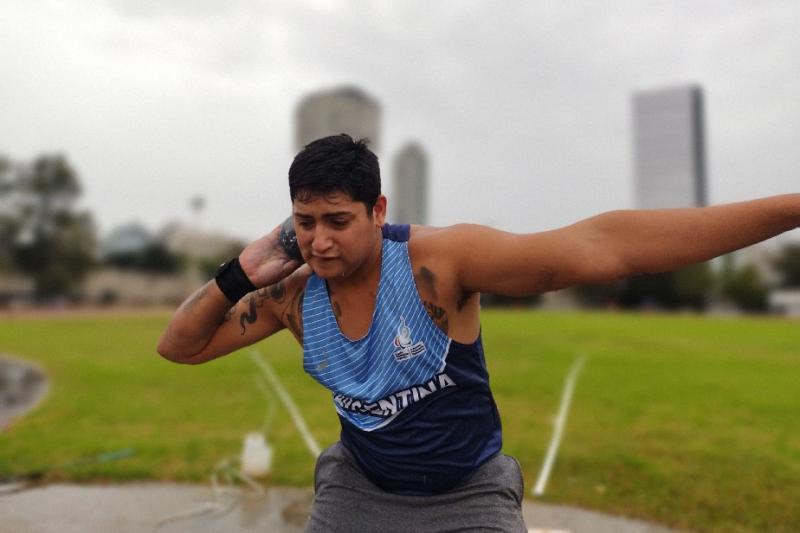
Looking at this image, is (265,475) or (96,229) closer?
(265,475)

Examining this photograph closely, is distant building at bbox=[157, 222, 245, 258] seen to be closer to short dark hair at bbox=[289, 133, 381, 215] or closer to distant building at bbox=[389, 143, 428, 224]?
distant building at bbox=[389, 143, 428, 224]

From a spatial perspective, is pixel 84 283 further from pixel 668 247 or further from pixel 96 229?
pixel 668 247

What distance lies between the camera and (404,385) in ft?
8.05

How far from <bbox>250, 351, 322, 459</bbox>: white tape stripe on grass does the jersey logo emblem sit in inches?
155

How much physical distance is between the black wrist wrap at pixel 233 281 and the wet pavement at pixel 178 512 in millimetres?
2501

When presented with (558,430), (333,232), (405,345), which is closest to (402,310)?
(405,345)

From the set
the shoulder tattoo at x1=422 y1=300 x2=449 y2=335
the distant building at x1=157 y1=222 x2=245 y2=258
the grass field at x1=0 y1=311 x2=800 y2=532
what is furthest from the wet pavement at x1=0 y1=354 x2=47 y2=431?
the distant building at x1=157 y1=222 x2=245 y2=258

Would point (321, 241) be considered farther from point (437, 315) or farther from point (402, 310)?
point (437, 315)

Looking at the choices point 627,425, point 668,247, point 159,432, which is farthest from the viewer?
point 627,425

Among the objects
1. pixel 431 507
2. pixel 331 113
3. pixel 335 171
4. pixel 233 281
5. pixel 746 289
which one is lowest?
pixel 746 289

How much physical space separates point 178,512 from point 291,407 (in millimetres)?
4336

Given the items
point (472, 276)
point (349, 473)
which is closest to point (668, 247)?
point (472, 276)

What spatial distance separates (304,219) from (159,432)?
650 centimetres

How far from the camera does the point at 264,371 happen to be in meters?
13.7
